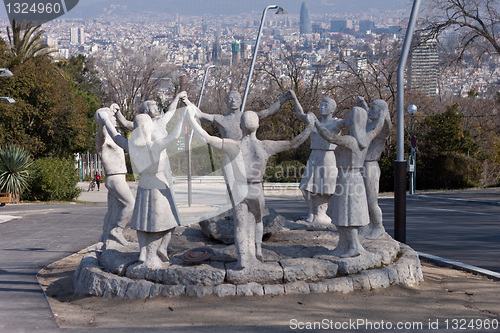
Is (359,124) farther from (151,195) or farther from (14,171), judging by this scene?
(14,171)

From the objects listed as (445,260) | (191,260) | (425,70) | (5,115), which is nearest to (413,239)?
(445,260)

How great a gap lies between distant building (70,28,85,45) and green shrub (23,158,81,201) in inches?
2035

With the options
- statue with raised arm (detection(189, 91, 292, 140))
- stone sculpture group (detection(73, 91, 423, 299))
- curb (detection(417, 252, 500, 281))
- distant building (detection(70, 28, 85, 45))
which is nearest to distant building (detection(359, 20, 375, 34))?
distant building (detection(70, 28, 85, 45))

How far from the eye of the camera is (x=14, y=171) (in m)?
23.3

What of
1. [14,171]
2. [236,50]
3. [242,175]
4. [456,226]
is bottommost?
[456,226]

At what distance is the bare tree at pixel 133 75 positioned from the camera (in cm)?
4331

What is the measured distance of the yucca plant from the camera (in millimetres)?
23031

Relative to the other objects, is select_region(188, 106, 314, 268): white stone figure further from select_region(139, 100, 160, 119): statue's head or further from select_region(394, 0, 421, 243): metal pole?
select_region(394, 0, 421, 243): metal pole

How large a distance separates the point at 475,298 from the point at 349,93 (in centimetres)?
2634

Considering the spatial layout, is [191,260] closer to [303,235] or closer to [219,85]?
[303,235]

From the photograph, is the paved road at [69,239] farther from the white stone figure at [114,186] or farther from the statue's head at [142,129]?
the statue's head at [142,129]

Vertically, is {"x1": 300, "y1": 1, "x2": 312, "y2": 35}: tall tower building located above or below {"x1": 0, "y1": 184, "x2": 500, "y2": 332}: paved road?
above

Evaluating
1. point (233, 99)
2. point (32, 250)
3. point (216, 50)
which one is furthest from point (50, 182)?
point (216, 50)

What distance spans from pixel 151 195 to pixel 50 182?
1888 cm
